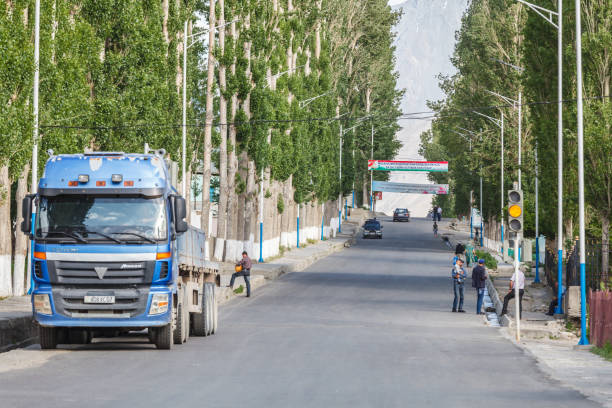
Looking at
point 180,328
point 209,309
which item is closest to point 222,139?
point 209,309

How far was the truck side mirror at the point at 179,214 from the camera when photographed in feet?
61.2

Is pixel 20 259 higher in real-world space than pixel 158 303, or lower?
higher

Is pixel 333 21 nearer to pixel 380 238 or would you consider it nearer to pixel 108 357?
pixel 380 238

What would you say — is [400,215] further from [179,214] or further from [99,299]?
[99,299]

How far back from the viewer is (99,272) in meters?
18.5

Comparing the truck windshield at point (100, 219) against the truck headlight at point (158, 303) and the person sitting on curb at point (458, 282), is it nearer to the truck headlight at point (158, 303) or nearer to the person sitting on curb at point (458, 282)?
the truck headlight at point (158, 303)

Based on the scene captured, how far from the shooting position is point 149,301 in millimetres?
18797

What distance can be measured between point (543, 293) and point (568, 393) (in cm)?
3211

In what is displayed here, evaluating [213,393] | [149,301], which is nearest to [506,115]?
[149,301]

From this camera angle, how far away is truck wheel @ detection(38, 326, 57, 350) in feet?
64.1

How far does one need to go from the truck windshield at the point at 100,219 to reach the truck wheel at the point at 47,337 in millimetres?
1964

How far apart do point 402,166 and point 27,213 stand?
A: 118 m

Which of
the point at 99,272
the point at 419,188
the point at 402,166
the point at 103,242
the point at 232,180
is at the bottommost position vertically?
the point at 99,272

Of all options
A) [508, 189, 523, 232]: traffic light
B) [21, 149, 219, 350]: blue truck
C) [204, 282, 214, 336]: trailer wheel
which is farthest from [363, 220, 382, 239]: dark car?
[21, 149, 219, 350]: blue truck
